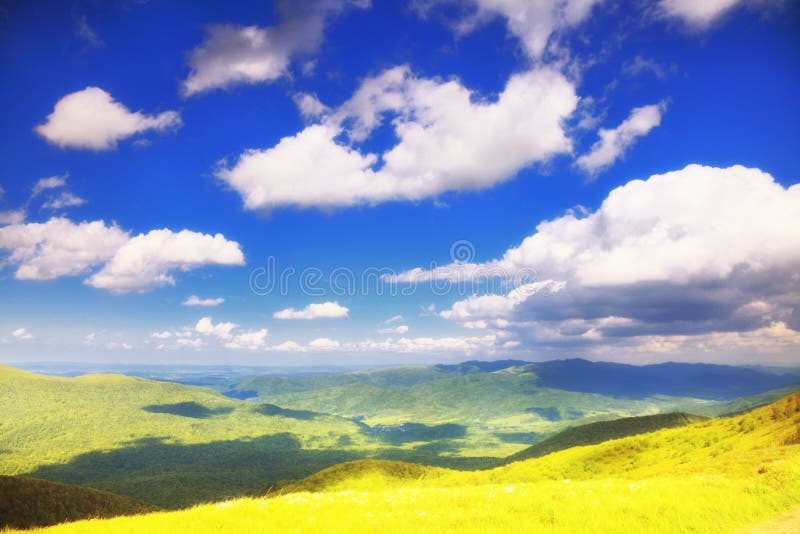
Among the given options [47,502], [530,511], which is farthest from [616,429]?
[530,511]

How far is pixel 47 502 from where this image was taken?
63.2m

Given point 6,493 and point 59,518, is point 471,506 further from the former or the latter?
point 6,493

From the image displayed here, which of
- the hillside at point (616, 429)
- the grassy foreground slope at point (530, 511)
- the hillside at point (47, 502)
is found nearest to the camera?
the grassy foreground slope at point (530, 511)

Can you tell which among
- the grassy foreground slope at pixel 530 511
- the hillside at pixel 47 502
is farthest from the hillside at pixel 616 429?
the grassy foreground slope at pixel 530 511

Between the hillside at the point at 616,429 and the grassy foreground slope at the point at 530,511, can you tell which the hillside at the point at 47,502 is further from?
the hillside at the point at 616,429

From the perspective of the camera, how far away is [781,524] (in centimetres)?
1091

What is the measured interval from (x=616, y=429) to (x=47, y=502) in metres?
189

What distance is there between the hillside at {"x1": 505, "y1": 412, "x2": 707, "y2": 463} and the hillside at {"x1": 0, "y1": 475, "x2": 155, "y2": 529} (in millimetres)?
154931

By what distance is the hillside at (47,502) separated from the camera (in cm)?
5716

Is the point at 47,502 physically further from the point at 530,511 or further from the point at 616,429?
the point at 616,429

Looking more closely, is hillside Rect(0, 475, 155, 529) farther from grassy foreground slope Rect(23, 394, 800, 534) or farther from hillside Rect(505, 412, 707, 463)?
hillside Rect(505, 412, 707, 463)

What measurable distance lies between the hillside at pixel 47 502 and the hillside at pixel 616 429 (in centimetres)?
15493

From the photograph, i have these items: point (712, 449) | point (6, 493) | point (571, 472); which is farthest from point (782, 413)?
point (6, 493)

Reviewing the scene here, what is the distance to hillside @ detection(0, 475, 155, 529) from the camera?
5716 cm
